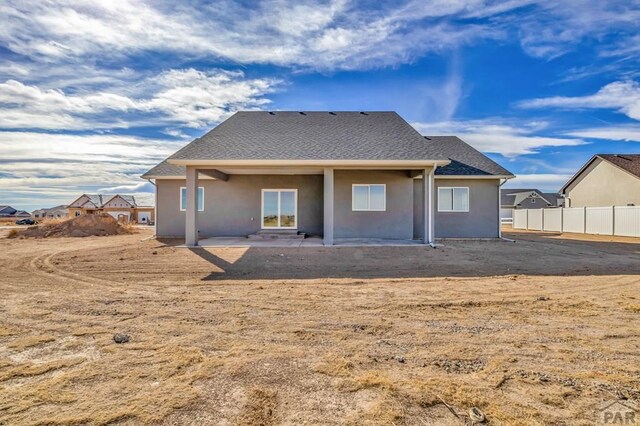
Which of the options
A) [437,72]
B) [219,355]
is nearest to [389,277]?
[219,355]

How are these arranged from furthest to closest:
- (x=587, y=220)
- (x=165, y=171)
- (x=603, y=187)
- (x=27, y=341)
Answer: (x=603, y=187) → (x=587, y=220) → (x=165, y=171) → (x=27, y=341)

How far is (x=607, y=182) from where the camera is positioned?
82.7 ft

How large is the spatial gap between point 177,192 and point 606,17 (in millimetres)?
17473

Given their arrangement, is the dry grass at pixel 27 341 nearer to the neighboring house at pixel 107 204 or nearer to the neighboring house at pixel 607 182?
the neighboring house at pixel 607 182

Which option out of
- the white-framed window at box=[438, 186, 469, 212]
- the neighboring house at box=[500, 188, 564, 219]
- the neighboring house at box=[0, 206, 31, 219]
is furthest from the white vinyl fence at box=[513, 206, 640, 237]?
the neighboring house at box=[0, 206, 31, 219]

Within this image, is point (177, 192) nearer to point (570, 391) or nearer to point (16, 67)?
A: point (16, 67)

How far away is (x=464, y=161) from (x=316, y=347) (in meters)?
15.3

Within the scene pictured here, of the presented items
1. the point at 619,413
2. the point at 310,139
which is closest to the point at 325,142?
the point at 310,139

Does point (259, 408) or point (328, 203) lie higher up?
point (328, 203)

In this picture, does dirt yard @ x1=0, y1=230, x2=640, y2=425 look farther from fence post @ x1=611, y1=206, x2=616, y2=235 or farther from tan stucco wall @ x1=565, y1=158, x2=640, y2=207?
tan stucco wall @ x1=565, y1=158, x2=640, y2=207

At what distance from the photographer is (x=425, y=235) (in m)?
13.2

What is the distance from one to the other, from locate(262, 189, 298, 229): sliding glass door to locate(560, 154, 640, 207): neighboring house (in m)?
22.5

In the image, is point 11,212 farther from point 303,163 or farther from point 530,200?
point 530,200

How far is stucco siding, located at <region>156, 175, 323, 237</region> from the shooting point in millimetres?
15672
